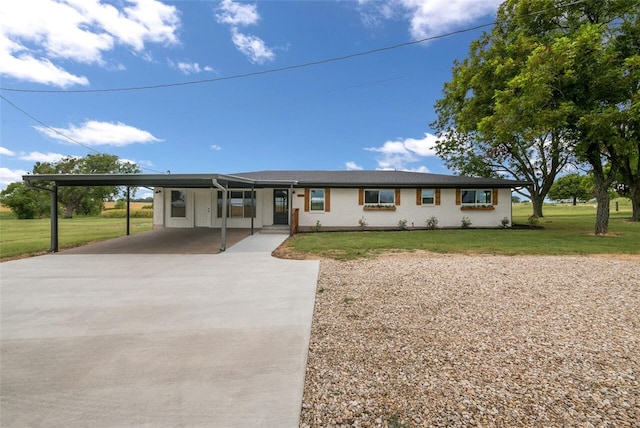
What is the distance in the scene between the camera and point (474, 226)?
14.8 meters

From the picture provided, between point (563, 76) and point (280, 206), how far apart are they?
13.1 meters

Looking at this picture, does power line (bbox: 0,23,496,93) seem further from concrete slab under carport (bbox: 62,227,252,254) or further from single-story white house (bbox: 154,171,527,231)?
concrete slab under carport (bbox: 62,227,252,254)

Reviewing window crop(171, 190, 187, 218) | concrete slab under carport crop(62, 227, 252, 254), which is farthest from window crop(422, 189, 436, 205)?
window crop(171, 190, 187, 218)

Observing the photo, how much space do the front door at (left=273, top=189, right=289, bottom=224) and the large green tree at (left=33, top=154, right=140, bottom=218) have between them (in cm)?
2923

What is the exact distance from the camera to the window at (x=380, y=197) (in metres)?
14.6

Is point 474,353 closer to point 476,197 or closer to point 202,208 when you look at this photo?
point 476,197

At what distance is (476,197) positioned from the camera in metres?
14.9

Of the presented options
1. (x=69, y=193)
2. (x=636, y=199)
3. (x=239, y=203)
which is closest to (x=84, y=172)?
(x=69, y=193)

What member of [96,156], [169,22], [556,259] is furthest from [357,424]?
[96,156]

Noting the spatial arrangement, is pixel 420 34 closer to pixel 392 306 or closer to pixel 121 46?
pixel 392 306

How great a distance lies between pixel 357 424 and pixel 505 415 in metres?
1.03

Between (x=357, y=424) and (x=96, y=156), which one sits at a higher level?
(x=96, y=156)

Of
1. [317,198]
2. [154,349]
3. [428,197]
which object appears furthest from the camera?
[428,197]

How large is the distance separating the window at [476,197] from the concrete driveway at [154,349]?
41.1 ft
